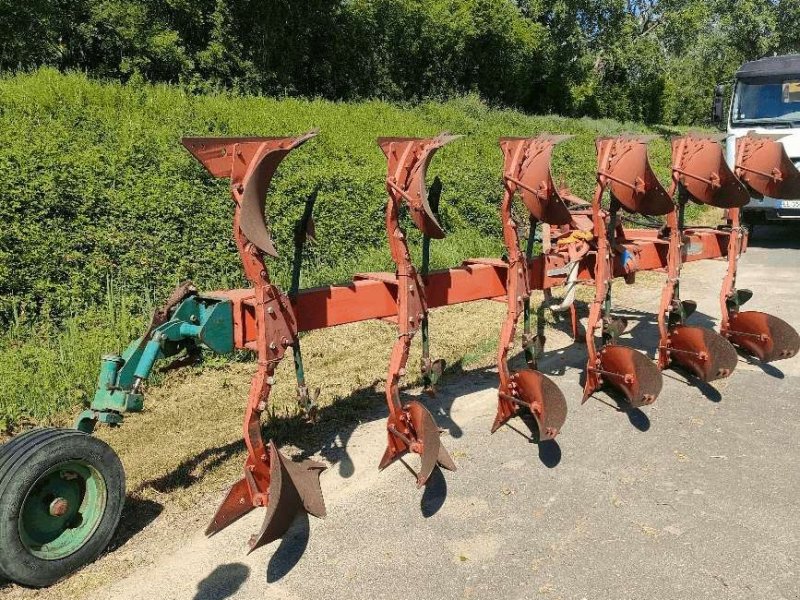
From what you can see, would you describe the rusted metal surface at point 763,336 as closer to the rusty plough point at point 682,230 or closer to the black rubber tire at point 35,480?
the rusty plough point at point 682,230

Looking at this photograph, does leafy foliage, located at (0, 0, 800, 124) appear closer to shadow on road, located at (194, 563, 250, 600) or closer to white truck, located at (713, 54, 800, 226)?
white truck, located at (713, 54, 800, 226)

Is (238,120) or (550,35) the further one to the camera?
(550,35)

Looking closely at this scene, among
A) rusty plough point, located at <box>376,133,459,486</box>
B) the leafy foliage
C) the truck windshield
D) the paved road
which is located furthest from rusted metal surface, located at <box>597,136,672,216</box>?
the truck windshield

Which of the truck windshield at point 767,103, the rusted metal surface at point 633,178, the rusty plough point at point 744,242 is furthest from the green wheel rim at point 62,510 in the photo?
the truck windshield at point 767,103

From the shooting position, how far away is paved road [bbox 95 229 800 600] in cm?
300

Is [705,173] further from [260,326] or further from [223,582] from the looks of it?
[223,582]

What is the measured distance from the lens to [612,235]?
455 centimetres

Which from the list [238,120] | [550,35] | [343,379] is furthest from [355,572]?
[550,35]

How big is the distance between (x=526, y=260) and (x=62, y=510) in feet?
8.71

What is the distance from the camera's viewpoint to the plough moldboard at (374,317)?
296 centimetres

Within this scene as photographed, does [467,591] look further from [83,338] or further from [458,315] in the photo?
[458,315]

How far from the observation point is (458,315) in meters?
7.23

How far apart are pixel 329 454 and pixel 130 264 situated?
2978 millimetres

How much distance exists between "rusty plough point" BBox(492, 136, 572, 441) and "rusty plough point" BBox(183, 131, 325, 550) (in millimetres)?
1275
